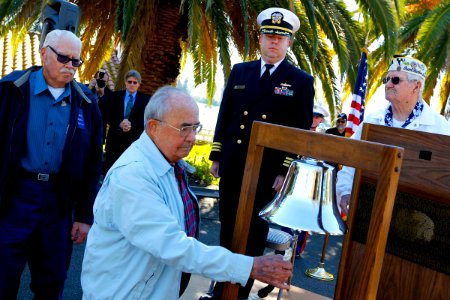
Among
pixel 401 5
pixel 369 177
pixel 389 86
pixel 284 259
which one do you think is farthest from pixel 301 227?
pixel 401 5

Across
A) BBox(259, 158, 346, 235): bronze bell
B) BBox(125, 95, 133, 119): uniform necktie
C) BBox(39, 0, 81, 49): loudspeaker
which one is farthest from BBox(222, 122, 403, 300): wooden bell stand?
BBox(125, 95, 133, 119): uniform necktie

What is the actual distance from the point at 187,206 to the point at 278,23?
202 cm

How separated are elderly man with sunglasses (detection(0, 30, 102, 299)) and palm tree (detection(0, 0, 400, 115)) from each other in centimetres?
461

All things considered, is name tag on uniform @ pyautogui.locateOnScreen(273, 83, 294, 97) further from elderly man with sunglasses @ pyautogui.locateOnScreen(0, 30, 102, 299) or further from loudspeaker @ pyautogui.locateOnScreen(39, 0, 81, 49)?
loudspeaker @ pyautogui.locateOnScreen(39, 0, 81, 49)

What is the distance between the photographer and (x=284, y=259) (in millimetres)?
2135

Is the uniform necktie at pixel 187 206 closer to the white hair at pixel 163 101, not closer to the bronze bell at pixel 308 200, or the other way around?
the white hair at pixel 163 101

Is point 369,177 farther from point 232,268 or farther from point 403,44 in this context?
point 403,44

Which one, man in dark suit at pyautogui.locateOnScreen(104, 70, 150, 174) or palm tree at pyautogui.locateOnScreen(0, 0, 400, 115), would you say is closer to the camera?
man in dark suit at pyautogui.locateOnScreen(104, 70, 150, 174)

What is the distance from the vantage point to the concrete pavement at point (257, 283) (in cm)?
446

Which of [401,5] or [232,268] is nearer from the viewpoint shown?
[232,268]

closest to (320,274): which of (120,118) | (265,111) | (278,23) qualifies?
(265,111)

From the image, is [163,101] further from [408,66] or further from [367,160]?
[408,66]

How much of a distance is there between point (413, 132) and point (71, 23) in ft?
12.2

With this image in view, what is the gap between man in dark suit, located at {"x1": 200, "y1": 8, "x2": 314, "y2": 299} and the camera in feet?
12.9
